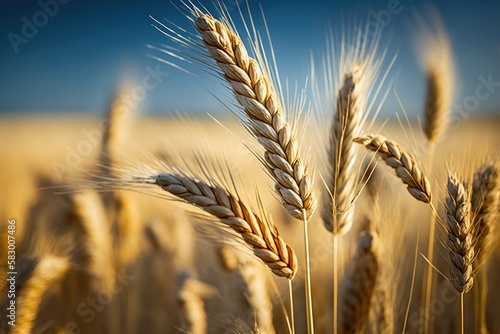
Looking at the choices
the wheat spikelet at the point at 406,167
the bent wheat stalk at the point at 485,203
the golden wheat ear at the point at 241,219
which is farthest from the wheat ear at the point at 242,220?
the bent wheat stalk at the point at 485,203

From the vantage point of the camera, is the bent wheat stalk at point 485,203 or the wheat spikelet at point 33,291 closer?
the bent wheat stalk at point 485,203

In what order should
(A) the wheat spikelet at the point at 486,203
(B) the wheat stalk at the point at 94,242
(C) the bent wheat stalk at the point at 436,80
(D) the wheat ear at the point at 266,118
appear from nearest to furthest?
(D) the wheat ear at the point at 266,118 < (A) the wheat spikelet at the point at 486,203 < (C) the bent wheat stalk at the point at 436,80 < (B) the wheat stalk at the point at 94,242

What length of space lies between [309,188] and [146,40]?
5.06 feet

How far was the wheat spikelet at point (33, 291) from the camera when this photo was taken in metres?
1.40

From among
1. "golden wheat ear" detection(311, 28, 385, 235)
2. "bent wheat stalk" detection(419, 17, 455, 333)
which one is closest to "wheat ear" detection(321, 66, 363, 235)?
"golden wheat ear" detection(311, 28, 385, 235)

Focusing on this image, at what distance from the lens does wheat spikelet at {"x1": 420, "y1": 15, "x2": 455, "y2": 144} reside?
164cm

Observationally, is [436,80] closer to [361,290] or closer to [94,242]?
[361,290]

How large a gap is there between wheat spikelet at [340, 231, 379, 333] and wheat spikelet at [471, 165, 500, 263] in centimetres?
29

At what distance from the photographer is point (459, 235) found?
39.0 inches

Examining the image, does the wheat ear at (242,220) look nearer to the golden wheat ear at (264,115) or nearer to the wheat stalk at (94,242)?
the golden wheat ear at (264,115)

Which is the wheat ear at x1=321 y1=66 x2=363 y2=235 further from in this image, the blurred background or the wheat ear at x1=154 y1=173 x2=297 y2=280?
the blurred background

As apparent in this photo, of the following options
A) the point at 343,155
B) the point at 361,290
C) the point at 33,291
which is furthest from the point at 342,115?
the point at 33,291

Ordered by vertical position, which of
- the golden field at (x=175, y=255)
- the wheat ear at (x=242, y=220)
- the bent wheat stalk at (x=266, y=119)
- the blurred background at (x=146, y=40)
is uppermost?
the blurred background at (x=146, y=40)

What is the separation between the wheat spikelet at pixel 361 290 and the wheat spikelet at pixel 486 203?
29cm
